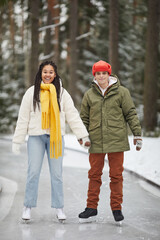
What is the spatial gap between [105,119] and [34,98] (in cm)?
99

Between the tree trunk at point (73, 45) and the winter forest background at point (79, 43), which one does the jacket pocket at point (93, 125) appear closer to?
the winter forest background at point (79, 43)

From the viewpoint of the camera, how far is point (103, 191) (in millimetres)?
8031

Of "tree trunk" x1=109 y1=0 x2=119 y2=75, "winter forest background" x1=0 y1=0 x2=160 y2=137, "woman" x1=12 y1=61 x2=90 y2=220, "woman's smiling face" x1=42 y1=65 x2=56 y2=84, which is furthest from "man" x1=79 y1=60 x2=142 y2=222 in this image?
"winter forest background" x1=0 y1=0 x2=160 y2=137

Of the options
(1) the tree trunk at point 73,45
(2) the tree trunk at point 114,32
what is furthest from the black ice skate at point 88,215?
(1) the tree trunk at point 73,45

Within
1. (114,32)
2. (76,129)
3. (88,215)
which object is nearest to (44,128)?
(76,129)

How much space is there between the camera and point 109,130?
5.63 meters

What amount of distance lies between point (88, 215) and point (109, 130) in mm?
1185

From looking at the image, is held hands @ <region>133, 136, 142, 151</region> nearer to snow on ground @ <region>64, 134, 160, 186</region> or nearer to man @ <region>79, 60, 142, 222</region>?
man @ <region>79, 60, 142, 222</region>

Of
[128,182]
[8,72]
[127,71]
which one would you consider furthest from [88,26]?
[128,182]

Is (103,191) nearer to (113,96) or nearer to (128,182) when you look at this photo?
(128,182)

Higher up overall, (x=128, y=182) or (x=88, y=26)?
(x=88, y=26)

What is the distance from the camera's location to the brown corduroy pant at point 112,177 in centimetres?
562

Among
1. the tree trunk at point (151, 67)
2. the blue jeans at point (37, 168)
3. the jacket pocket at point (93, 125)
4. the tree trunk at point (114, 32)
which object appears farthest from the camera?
the tree trunk at point (114, 32)

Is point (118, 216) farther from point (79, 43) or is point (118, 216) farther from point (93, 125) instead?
point (79, 43)
